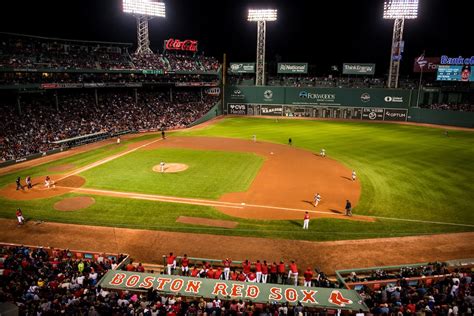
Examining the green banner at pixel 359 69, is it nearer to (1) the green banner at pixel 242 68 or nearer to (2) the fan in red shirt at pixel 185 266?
(1) the green banner at pixel 242 68

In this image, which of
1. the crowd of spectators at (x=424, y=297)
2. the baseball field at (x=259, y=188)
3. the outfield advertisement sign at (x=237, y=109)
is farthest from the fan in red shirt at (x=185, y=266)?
the outfield advertisement sign at (x=237, y=109)

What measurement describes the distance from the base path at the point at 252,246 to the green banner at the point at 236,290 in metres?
3.53

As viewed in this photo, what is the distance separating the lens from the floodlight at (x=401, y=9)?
Answer: 188 ft

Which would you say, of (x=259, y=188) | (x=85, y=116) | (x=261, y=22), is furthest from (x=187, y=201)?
(x=261, y=22)

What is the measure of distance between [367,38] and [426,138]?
5024 cm

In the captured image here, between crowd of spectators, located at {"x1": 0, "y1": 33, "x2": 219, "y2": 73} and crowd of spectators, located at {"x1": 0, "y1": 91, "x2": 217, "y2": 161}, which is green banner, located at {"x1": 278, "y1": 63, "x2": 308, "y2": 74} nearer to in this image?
crowd of spectators, located at {"x1": 0, "y1": 33, "x2": 219, "y2": 73}

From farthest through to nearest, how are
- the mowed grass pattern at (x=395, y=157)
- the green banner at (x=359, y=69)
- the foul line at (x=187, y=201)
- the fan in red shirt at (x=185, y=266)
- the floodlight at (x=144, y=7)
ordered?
the green banner at (x=359, y=69)
the floodlight at (x=144, y=7)
the mowed grass pattern at (x=395, y=157)
the foul line at (x=187, y=201)
the fan in red shirt at (x=185, y=266)

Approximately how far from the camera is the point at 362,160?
35.8m

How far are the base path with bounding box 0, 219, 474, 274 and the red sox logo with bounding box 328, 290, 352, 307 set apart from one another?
3668 mm

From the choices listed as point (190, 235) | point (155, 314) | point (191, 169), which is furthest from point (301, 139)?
point (155, 314)

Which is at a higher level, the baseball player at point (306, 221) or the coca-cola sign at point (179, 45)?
the coca-cola sign at point (179, 45)

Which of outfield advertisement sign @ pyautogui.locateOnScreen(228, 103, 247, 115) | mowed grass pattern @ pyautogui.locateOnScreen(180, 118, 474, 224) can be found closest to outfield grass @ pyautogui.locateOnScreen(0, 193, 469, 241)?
mowed grass pattern @ pyautogui.locateOnScreen(180, 118, 474, 224)

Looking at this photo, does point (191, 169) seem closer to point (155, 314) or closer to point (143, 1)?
point (155, 314)

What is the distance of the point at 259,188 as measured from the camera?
2714 centimetres
